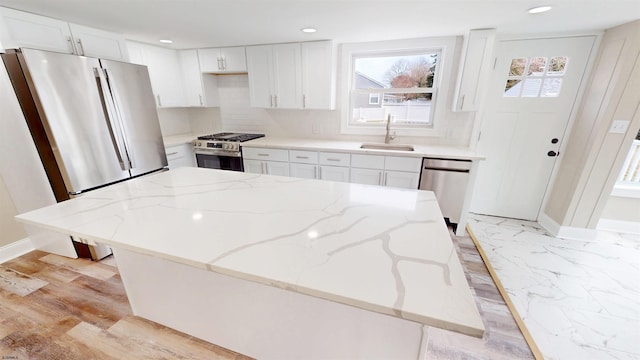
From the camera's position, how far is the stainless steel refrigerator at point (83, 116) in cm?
190

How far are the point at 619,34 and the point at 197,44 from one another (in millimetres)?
4328

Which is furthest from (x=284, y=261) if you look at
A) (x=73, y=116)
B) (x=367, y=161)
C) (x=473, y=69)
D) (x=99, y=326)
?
(x=473, y=69)

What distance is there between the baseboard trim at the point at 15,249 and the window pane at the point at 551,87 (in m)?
5.52

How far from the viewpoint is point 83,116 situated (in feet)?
6.86

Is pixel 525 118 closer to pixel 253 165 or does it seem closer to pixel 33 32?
pixel 253 165

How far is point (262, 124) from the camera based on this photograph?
3.74 metres

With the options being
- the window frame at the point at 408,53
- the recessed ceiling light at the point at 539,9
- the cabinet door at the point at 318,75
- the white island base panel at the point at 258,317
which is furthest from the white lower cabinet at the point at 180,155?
the recessed ceiling light at the point at 539,9

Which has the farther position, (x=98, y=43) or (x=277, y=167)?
(x=277, y=167)

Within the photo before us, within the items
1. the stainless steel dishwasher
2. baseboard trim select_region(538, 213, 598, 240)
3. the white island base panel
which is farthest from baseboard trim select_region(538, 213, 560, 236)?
the white island base panel

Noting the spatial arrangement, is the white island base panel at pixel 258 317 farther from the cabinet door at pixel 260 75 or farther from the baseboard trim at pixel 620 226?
the baseboard trim at pixel 620 226

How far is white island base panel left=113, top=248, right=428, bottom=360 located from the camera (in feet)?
3.22

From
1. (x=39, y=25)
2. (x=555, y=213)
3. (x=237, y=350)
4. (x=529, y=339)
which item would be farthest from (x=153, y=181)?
(x=555, y=213)

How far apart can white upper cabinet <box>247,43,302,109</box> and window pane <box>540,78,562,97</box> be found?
2713mm

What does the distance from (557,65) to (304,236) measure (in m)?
3.33
